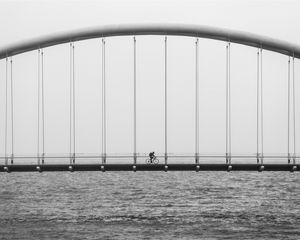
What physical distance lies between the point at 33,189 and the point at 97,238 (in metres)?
69.7

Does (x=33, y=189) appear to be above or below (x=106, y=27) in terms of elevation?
below

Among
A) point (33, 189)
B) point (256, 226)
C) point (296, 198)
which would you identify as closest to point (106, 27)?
point (256, 226)

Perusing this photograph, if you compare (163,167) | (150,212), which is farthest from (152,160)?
(150,212)

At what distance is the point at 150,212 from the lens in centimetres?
7612

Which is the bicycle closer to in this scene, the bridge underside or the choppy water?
the bridge underside

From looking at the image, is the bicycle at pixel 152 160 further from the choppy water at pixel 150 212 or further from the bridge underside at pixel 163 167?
the choppy water at pixel 150 212

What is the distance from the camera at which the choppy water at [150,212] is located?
181 feet

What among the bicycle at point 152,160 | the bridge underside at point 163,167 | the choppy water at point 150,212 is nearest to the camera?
the bridge underside at point 163,167

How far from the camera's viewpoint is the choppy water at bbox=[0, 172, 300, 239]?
181ft

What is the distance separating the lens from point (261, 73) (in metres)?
54.9

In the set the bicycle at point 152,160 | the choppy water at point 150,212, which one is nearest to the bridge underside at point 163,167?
the bicycle at point 152,160

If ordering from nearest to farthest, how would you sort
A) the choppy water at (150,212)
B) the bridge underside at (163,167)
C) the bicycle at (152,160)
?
the bridge underside at (163,167), the bicycle at (152,160), the choppy water at (150,212)

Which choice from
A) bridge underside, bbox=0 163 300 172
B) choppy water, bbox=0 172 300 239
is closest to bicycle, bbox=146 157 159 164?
bridge underside, bbox=0 163 300 172

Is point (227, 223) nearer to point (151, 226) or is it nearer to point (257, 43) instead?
point (151, 226)
